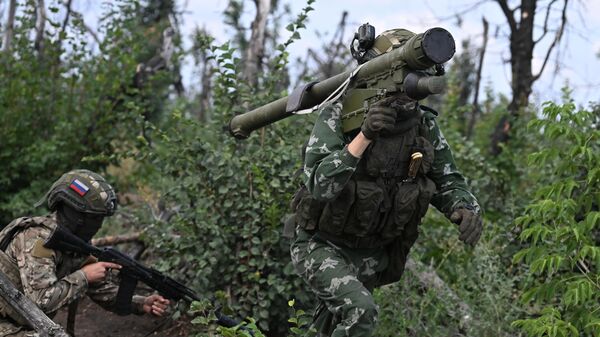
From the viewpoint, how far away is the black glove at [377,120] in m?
3.60

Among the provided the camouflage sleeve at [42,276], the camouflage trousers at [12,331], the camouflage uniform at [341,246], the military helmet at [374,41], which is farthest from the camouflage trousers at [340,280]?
the camouflage trousers at [12,331]

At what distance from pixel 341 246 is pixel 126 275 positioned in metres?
1.53

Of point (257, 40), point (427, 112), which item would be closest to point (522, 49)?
point (257, 40)

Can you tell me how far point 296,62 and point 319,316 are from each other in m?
13.3

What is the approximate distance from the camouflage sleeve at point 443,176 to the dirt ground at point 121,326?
2.47 meters

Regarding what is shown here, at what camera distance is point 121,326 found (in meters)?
6.21

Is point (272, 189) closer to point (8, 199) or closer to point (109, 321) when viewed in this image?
point (109, 321)

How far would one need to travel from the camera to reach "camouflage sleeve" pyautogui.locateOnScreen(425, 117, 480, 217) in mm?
4207

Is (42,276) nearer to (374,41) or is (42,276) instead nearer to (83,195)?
(83,195)

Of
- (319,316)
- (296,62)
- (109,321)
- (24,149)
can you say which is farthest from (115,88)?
(296,62)

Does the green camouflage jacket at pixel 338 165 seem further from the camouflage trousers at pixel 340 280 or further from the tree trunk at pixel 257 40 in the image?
the tree trunk at pixel 257 40

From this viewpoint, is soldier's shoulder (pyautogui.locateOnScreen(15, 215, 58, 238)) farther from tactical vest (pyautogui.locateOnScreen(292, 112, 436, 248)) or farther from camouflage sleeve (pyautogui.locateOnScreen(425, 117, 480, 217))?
camouflage sleeve (pyautogui.locateOnScreen(425, 117, 480, 217))

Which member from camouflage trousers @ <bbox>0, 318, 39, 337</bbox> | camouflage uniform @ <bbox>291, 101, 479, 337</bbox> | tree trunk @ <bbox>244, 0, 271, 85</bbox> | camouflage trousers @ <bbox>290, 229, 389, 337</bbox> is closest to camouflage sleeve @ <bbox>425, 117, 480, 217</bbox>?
camouflage uniform @ <bbox>291, 101, 479, 337</bbox>

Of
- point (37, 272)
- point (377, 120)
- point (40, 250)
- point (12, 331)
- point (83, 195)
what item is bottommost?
point (12, 331)
